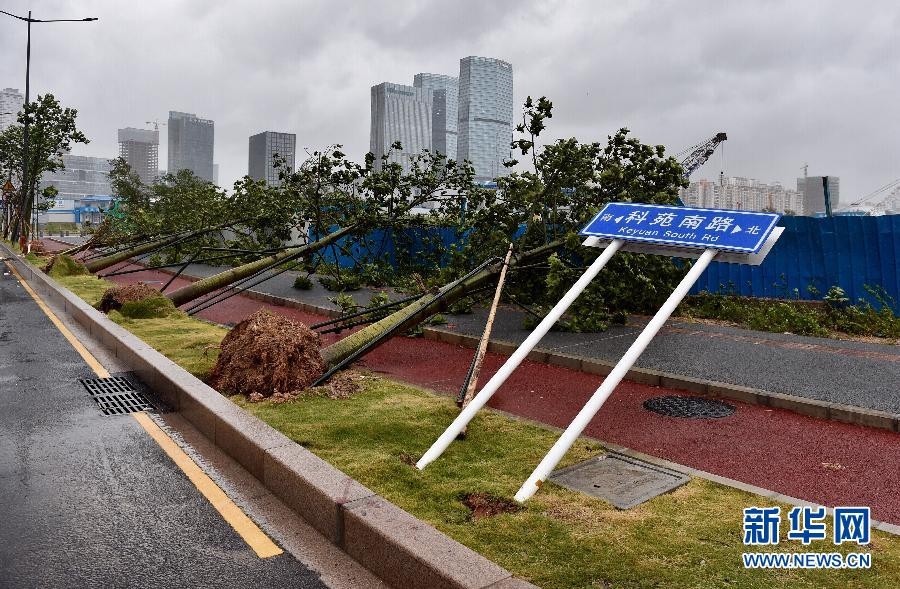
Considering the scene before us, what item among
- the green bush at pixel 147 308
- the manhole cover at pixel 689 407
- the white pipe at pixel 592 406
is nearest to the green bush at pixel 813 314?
the manhole cover at pixel 689 407

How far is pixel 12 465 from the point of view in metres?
4.79

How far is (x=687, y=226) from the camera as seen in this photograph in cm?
486

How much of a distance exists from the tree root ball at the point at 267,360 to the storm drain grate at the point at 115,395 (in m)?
0.75

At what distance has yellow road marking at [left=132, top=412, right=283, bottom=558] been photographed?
362 centimetres

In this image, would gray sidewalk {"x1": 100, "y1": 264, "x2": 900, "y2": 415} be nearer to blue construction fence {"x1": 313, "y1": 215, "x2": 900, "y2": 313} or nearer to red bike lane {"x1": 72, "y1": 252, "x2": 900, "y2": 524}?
red bike lane {"x1": 72, "y1": 252, "x2": 900, "y2": 524}

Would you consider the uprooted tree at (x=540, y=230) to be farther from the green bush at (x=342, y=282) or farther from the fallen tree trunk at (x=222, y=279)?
the green bush at (x=342, y=282)

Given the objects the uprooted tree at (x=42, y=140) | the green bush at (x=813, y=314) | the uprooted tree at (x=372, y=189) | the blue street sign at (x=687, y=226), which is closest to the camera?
the blue street sign at (x=687, y=226)

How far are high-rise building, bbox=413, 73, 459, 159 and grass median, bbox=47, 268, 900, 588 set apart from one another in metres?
92.3

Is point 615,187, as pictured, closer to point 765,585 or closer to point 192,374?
point 192,374

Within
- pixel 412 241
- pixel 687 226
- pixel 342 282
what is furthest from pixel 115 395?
pixel 412 241

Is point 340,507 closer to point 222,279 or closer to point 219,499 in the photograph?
point 219,499

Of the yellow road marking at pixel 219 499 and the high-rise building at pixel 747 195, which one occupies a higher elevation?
the high-rise building at pixel 747 195

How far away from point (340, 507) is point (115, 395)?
445 centimetres

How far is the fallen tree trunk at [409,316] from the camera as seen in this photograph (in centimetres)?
720
